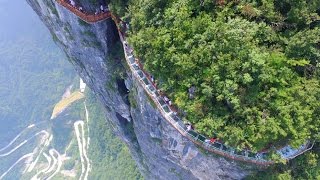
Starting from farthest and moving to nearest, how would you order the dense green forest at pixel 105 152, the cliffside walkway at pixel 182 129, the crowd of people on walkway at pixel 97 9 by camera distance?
the dense green forest at pixel 105 152, the crowd of people on walkway at pixel 97 9, the cliffside walkway at pixel 182 129

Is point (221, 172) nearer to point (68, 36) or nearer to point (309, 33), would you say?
point (309, 33)

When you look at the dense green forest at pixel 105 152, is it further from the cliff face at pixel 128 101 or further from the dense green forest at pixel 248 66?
the dense green forest at pixel 248 66

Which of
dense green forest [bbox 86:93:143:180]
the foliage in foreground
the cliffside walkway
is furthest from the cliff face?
dense green forest [bbox 86:93:143:180]

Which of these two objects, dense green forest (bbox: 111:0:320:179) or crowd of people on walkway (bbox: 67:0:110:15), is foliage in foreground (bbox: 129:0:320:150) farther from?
crowd of people on walkway (bbox: 67:0:110:15)

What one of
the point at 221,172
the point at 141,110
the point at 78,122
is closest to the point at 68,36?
the point at 141,110

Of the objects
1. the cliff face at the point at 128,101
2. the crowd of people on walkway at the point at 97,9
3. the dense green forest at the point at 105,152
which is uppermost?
the crowd of people on walkway at the point at 97,9

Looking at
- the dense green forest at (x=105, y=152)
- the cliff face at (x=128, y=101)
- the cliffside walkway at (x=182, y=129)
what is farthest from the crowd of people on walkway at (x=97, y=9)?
the dense green forest at (x=105, y=152)
